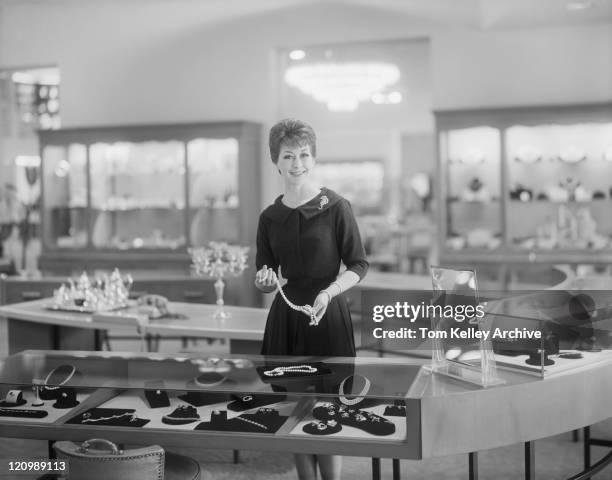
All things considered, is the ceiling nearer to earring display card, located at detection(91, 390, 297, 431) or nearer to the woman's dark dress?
the woman's dark dress

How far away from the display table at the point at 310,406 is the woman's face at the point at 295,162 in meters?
0.72

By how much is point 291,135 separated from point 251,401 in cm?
106

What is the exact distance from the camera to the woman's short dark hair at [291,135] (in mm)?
3074

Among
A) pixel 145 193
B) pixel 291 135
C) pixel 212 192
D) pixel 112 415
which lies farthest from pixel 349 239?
pixel 145 193

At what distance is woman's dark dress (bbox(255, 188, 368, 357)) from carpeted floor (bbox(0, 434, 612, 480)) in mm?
1143

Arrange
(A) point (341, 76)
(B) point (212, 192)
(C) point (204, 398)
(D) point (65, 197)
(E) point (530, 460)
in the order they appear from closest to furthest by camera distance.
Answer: (C) point (204, 398), (E) point (530, 460), (B) point (212, 192), (A) point (341, 76), (D) point (65, 197)

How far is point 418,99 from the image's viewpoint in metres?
13.0

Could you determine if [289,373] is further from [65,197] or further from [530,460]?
[65,197]

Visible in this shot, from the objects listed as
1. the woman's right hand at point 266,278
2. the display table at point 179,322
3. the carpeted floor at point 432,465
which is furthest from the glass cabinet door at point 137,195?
the woman's right hand at point 266,278

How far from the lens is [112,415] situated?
2.58m

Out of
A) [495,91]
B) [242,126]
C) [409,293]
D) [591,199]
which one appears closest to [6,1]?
[242,126]

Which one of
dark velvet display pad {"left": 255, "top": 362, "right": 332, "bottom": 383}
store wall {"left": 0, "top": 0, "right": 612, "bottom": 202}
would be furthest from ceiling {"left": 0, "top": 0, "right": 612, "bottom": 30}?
dark velvet display pad {"left": 255, "top": 362, "right": 332, "bottom": 383}

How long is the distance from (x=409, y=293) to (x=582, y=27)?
11.9ft

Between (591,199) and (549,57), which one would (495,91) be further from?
(591,199)
